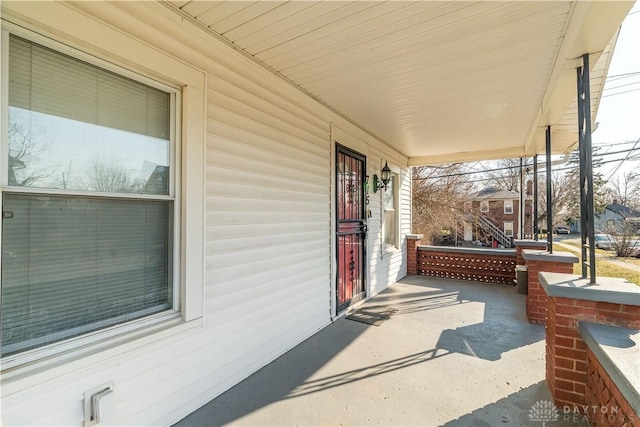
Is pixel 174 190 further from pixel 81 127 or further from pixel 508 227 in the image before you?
pixel 508 227

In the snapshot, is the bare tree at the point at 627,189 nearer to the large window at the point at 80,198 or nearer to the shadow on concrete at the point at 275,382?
the shadow on concrete at the point at 275,382

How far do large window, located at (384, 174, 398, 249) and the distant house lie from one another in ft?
18.3

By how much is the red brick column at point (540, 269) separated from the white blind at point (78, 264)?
4199mm

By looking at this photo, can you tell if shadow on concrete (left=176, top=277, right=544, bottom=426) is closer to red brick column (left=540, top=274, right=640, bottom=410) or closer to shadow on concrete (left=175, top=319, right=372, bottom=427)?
shadow on concrete (left=175, top=319, right=372, bottom=427)

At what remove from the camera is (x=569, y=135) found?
456 cm

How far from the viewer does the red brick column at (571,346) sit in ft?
6.48

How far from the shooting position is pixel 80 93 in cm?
155

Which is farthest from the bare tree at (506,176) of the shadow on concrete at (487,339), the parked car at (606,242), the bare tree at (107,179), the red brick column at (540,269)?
the bare tree at (107,179)

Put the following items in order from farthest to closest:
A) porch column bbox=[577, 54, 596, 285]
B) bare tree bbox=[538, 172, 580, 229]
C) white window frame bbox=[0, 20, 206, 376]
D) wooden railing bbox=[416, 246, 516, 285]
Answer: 1. bare tree bbox=[538, 172, 580, 229]
2. wooden railing bbox=[416, 246, 516, 285]
3. porch column bbox=[577, 54, 596, 285]
4. white window frame bbox=[0, 20, 206, 376]

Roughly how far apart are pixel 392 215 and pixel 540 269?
9.76 ft

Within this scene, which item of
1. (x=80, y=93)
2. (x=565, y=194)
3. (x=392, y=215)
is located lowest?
(x=392, y=215)

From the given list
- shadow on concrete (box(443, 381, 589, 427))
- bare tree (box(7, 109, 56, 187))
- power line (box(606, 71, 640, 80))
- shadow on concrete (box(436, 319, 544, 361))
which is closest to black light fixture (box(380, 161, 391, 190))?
shadow on concrete (box(436, 319, 544, 361))

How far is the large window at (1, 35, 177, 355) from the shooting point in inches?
53.1

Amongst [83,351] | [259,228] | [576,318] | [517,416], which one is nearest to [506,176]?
[576,318]
